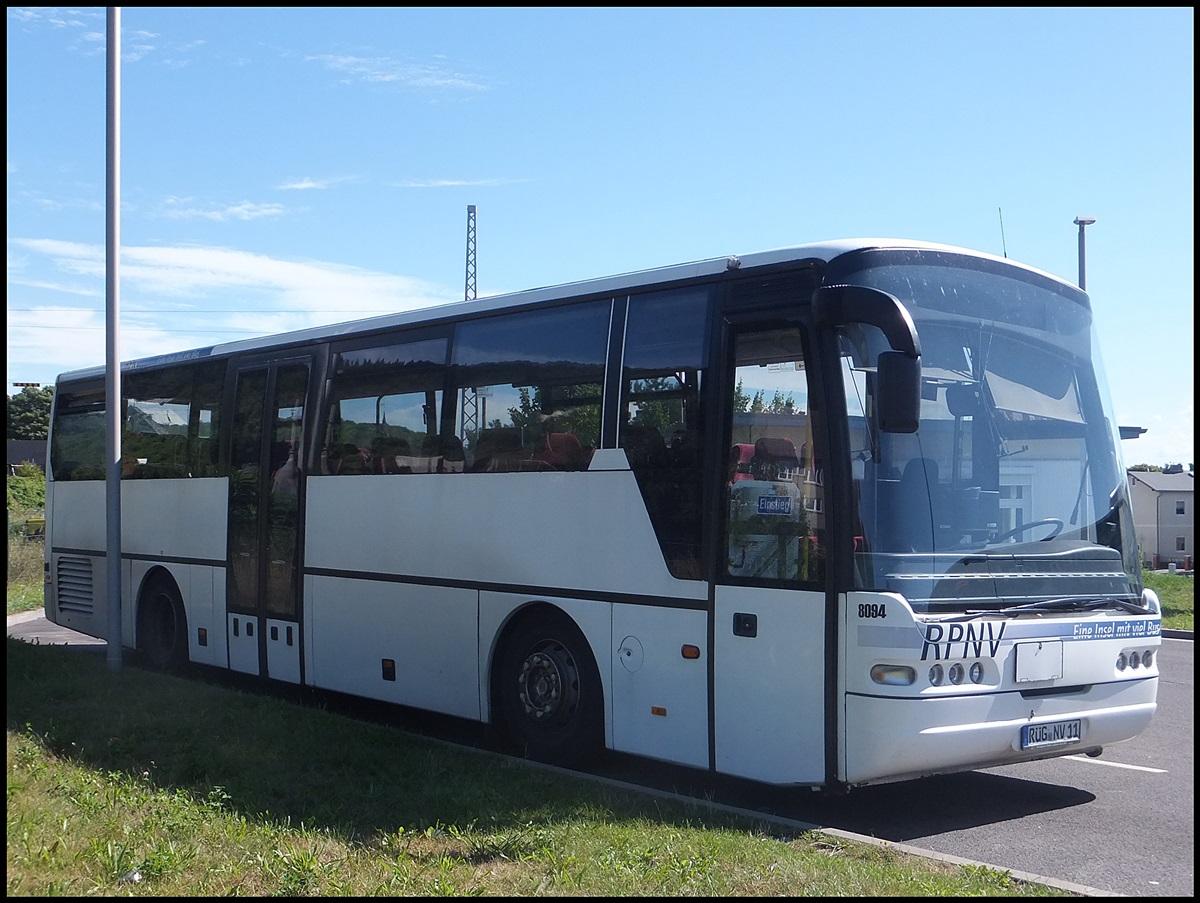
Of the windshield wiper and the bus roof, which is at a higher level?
the bus roof

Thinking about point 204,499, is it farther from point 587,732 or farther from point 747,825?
point 747,825

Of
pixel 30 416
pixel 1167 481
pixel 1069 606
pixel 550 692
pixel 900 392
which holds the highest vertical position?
pixel 30 416

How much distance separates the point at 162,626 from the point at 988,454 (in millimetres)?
10048

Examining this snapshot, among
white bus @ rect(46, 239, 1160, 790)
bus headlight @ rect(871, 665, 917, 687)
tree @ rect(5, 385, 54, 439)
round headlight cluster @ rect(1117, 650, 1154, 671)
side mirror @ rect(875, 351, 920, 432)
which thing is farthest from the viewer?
tree @ rect(5, 385, 54, 439)

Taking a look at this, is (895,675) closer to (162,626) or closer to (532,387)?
(532,387)

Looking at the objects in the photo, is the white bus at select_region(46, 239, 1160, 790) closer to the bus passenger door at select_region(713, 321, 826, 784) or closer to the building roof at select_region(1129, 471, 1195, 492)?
the bus passenger door at select_region(713, 321, 826, 784)

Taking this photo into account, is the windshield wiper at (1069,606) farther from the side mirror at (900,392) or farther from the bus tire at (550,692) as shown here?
the bus tire at (550,692)

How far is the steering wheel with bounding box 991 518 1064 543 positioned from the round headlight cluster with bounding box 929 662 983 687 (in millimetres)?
766

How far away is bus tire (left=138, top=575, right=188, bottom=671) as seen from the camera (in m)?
13.6

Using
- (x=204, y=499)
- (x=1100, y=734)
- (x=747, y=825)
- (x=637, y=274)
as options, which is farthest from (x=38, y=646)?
(x=1100, y=734)

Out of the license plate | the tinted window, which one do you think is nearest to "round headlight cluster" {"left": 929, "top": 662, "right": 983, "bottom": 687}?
the license plate

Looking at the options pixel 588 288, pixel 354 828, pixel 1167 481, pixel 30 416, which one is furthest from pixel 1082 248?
pixel 30 416

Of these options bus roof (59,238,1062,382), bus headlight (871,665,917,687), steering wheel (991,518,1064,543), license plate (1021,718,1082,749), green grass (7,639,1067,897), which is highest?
bus roof (59,238,1062,382)

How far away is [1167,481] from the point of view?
278 ft
